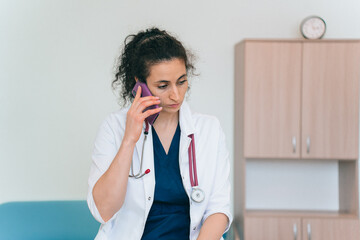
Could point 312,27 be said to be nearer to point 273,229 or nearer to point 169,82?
point 273,229

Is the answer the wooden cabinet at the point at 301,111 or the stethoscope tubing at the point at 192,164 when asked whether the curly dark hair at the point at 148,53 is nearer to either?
the stethoscope tubing at the point at 192,164

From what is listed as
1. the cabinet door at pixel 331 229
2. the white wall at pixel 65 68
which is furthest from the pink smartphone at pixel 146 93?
the cabinet door at pixel 331 229

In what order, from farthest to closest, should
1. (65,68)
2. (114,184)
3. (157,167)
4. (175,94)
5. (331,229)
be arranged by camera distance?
(65,68) < (331,229) < (157,167) < (175,94) < (114,184)

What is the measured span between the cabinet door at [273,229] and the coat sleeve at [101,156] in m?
1.74

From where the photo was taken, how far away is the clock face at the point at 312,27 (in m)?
3.64

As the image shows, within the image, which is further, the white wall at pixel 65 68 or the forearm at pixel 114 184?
the white wall at pixel 65 68

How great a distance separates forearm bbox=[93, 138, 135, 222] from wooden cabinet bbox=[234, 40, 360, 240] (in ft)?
5.66

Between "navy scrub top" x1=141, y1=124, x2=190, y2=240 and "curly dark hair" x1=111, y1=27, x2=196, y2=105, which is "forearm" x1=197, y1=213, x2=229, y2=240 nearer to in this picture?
"navy scrub top" x1=141, y1=124, x2=190, y2=240

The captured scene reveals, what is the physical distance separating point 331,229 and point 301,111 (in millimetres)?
935

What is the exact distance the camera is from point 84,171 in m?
3.86

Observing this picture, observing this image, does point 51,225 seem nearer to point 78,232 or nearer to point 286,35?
point 78,232

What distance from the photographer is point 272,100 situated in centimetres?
359

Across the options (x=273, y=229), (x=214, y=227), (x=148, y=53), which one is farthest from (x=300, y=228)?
(x=148, y=53)

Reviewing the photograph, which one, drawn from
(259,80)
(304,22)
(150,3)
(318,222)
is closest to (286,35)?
(304,22)
